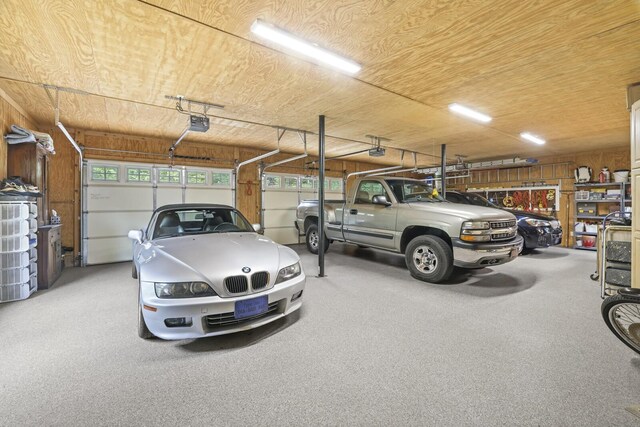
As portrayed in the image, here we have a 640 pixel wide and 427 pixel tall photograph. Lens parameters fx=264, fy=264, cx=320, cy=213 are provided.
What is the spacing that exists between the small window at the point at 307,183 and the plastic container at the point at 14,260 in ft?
23.1

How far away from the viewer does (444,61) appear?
10.6 feet

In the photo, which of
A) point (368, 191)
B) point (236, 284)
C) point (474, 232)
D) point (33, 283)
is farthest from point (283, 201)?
point (236, 284)

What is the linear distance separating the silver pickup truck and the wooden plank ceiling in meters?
1.59

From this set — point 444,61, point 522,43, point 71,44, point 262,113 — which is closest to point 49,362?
point 71,44

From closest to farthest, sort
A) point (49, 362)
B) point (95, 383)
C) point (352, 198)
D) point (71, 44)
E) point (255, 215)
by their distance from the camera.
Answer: point (95, 383)
point (49, 362)
point (71, 44)
point (352, 198)
point (255, 215)

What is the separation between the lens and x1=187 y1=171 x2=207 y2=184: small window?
762cm

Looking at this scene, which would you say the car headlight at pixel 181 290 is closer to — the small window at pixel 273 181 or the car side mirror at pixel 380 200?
the car side mirror at pixel 380 200

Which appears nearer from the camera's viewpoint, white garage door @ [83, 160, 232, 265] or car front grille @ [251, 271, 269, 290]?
car front grille @ [251, 271, 269, 290]

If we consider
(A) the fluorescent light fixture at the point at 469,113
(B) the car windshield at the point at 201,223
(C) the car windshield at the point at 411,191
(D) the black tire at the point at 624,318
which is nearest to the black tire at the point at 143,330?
(B) the car windshield at the point at 201,223

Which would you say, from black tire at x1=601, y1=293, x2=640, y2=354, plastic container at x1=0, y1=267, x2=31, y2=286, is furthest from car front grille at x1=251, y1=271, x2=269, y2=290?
plastic container at x1=0, y1=267, x2=31, y2=286

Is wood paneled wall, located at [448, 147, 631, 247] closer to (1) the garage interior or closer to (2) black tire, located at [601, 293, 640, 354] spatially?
(1) the garage interior

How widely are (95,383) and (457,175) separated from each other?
505 inches

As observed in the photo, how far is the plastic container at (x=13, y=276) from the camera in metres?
3.67

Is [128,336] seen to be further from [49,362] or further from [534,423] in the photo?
[534,423]
